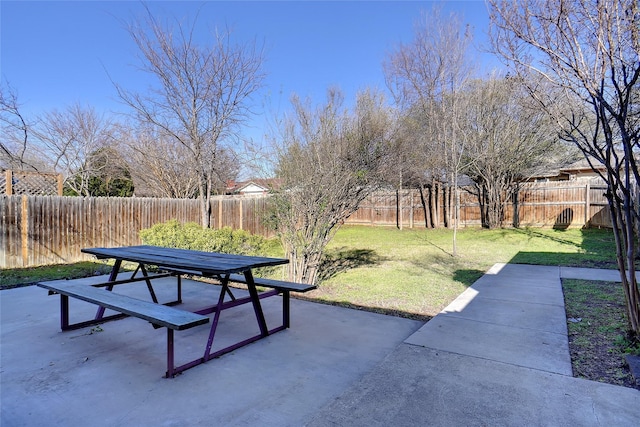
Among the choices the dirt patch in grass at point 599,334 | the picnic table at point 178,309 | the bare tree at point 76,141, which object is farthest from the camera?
the bare tree at point 76,141

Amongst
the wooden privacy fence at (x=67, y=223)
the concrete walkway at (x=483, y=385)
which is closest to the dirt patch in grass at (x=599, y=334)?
the concrete walkway at (x=483, y=385)

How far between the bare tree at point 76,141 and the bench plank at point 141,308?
1203 cm

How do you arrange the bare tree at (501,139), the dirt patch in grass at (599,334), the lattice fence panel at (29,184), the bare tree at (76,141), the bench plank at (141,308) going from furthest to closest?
the bare tree at (76,141)
the bare tree at (501,139)
the lattice fence panel at (29,184)
the dirt patch in grass at (599,334)
the bench plank at (141,308)

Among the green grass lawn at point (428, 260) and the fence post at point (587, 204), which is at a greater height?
the fence post at point (587, 204)

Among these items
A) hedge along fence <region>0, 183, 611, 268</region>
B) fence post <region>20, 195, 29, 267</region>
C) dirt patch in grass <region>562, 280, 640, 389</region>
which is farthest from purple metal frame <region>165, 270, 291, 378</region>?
fence post <region>20, 195, 29, 267</region>

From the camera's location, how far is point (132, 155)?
42.4 feet

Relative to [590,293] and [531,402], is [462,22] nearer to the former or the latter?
[590,293]

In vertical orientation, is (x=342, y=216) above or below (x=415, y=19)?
below

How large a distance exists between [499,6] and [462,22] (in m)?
9.02

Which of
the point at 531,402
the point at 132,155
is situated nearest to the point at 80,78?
the point at 132,155

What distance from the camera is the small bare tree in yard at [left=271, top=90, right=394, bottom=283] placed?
5371mm

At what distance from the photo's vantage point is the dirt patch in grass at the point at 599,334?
99.5 inches

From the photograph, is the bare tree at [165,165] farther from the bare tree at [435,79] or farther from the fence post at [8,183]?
the bare tree at [435,79]

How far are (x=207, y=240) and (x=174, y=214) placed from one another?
4.44 metres
